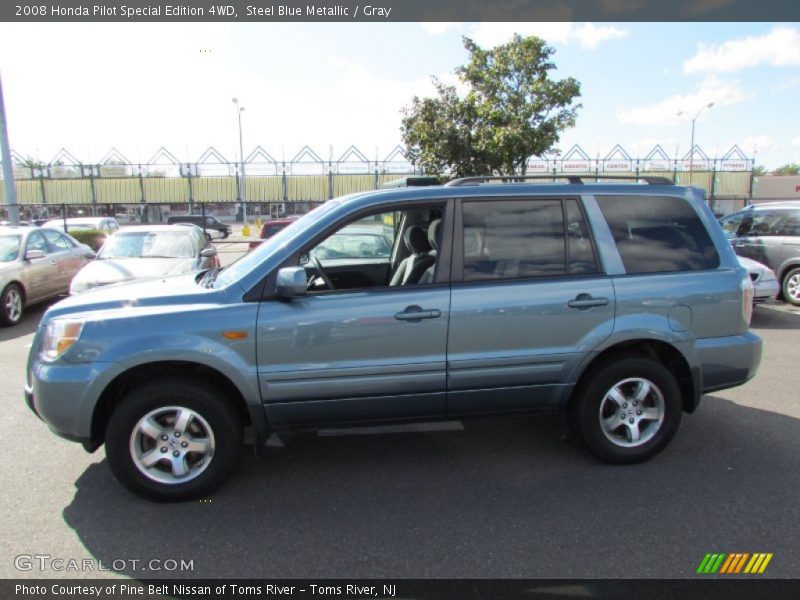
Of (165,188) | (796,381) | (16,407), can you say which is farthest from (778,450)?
(165,188)

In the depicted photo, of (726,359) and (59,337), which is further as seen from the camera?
(726,359)

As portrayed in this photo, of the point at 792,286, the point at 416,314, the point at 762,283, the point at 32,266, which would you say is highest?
the point at 416,314

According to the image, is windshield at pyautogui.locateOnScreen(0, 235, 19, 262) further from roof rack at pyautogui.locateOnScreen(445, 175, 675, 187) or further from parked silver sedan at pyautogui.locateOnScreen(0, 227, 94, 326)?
roof rack at pyautogui.locateOnScreen(445, 175, 675, 187)

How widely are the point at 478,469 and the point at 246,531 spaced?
1.53 metres

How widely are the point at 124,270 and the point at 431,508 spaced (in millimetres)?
6556

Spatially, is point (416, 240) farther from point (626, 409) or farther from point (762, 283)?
point (762, 283)

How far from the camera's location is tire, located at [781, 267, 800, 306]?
927 centimetres

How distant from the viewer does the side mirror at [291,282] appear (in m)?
3.01

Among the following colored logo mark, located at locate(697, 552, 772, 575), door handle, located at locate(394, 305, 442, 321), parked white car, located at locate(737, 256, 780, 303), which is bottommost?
colored logo mark, located at locate(697, 552, 772, 575)

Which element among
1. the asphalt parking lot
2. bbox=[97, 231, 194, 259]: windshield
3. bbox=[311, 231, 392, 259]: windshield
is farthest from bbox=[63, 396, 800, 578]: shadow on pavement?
bbox=[97, 231, 194, 259]: windshield

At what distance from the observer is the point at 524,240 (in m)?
3.42

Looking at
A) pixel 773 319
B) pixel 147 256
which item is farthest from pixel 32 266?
pixel 773 319

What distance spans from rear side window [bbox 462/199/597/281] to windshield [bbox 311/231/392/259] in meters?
1.71

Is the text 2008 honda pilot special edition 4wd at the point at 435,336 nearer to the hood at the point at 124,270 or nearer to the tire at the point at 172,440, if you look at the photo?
the tire at the point at 172,440
